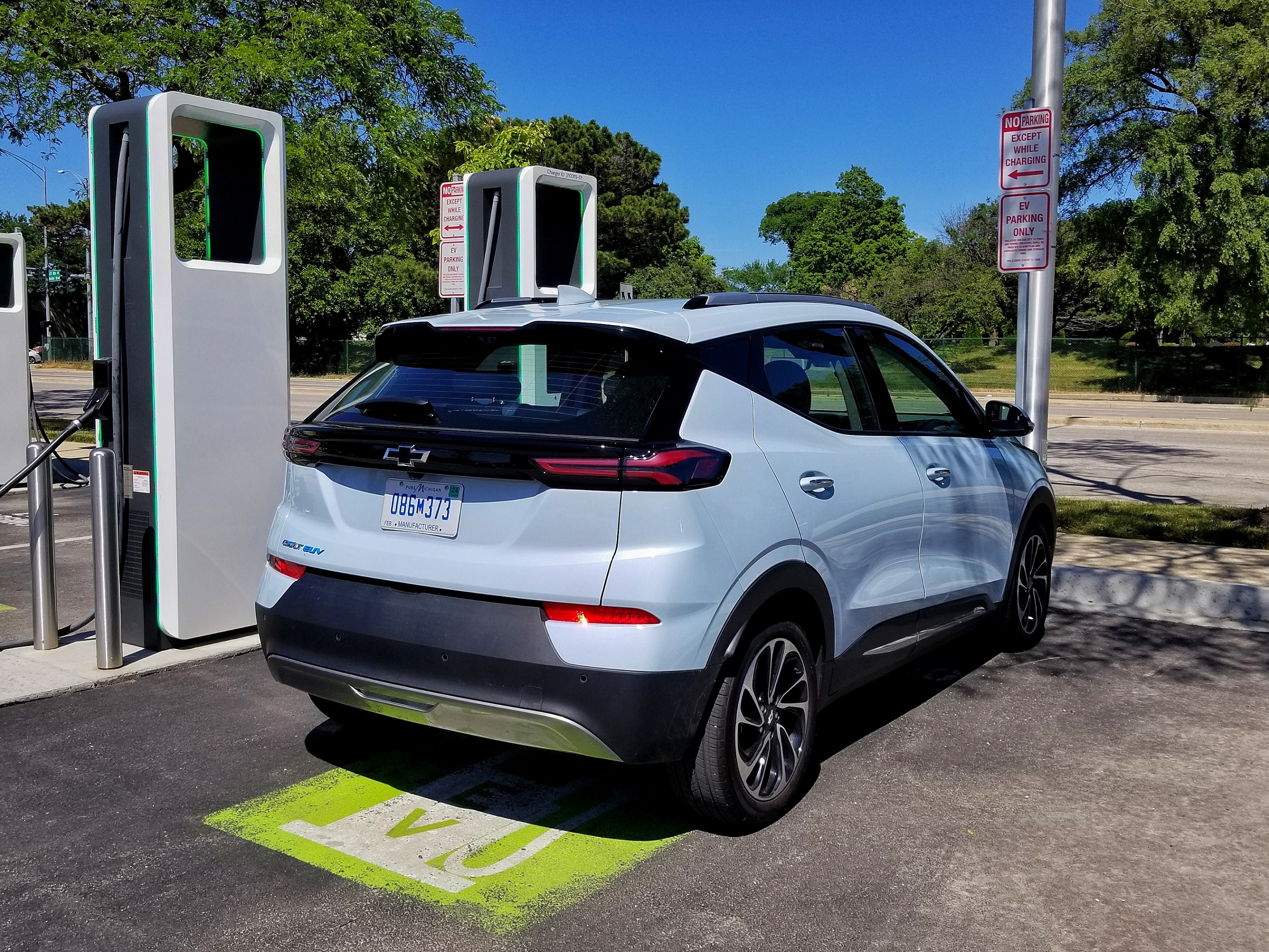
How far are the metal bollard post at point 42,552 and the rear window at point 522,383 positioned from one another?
2478 millimetres

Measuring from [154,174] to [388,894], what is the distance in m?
3.83

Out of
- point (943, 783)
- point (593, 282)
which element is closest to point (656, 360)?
point (943, 783)

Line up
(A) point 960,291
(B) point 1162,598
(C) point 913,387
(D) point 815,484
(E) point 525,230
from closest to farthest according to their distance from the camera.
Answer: (D) point 815,484 → (C) point 913,387 → (B) point 1162,598 → (E) point 525,230 → (A) point 960,291

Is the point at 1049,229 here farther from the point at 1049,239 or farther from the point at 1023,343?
the point at 1023,343

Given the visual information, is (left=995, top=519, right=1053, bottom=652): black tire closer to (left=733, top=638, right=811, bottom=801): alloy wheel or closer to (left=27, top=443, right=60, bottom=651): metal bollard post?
(left=733, top=638, right=811, bottom=801): alloy wheel

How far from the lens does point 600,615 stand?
3.33 metres

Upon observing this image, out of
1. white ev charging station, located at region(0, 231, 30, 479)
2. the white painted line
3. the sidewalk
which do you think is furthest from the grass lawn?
white ev charging station, located at region(0, 231, 30, 479)

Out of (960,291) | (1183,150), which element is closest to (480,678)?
(1183,150)

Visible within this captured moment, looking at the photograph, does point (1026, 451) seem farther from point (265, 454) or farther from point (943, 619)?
point (265, 454)

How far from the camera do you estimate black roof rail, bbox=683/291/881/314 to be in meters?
4.04

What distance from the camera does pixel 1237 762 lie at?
4.52 m

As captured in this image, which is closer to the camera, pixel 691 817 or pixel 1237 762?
pixel 691 817

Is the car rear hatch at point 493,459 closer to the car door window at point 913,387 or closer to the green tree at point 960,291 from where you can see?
the car door window at point 913,387

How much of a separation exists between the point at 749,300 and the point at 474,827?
2075 mm
